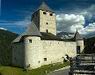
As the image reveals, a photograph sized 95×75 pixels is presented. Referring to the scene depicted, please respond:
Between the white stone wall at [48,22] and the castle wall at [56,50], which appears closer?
the castle wall at [56,50]

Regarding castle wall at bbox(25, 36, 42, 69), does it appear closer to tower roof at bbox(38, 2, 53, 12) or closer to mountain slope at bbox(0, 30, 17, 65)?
tower roof at bbox(38, 2, 53, 12)

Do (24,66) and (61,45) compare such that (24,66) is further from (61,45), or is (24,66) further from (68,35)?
(68,35)

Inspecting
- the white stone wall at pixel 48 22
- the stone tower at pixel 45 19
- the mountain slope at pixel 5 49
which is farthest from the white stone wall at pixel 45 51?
Answer: the mountain slope at pixel 5 49

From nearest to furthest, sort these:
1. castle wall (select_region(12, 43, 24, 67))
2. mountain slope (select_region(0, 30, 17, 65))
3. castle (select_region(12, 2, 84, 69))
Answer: castle (select_region(12, 2, 84, 69)) < castle wall (select_region(12, 43, 24, 67)) < mountain slope (select_region(0, 30, 17, 65))

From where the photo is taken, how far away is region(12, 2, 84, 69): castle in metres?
55.3

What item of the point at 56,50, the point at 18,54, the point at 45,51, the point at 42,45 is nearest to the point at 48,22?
the point at 56,50

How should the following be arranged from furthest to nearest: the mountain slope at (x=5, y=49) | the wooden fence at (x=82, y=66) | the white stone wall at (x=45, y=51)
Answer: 1. the mountain slope at (x=5, y=49)
2. the white stone wall at (x=45, y=51)
3. the wooden fence at (x=82, y=66)

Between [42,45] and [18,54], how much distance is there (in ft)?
23.8

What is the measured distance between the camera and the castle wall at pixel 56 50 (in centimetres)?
5925

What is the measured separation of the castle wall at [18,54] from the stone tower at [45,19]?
31.8ft

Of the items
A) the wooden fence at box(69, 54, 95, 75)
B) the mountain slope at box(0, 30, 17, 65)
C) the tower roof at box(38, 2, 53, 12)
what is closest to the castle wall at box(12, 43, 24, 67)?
the tower roof at box(38, 2, 53, 12)

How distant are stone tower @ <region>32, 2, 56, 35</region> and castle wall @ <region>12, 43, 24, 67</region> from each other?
9.71 metres

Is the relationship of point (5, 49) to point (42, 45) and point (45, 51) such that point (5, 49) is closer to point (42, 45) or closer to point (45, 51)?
point (45, 51)

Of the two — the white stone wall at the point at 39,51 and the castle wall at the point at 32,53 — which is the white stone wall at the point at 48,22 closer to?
the white stone wall at the point at 39,51
